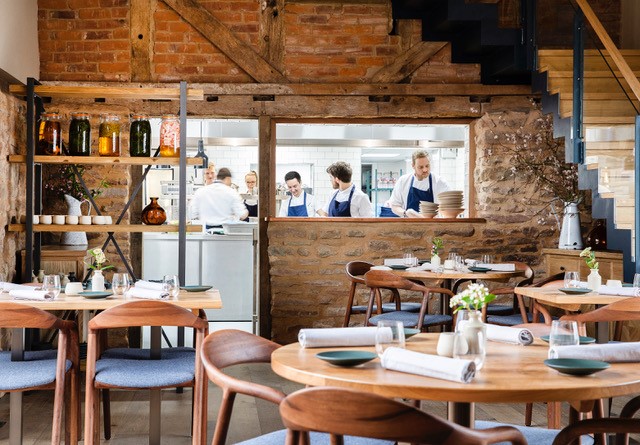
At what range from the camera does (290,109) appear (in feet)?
24.3

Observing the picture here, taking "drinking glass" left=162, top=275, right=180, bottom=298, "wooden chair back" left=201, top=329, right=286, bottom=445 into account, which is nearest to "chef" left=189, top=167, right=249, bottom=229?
"drinking glass" left=162, top=275, right=180, bottom=298

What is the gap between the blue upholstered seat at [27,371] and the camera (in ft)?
11.6

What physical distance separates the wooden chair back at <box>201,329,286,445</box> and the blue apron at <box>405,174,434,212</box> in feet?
18.0

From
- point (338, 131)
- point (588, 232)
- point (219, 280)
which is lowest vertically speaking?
point (219, 280)

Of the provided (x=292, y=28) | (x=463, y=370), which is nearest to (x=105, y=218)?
(x=292, y=28)

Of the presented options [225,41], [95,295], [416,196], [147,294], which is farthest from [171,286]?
[416,196]

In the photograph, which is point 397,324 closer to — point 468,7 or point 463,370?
point 463,370

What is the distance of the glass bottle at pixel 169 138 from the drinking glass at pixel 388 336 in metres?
3.41

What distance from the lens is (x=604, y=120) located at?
21.2ft

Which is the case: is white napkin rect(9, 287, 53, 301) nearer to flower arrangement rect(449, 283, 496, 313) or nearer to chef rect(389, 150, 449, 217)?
flower arrangement rect(449, 283, 496, 313)

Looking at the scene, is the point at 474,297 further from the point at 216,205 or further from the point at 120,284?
the point at 216,205

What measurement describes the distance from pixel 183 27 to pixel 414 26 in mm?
2184

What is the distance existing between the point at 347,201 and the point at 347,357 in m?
5.95

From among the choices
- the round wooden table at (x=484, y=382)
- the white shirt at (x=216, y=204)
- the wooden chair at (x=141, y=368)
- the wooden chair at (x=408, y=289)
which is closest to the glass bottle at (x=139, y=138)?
the wooden chair at (x=408, y=289)
